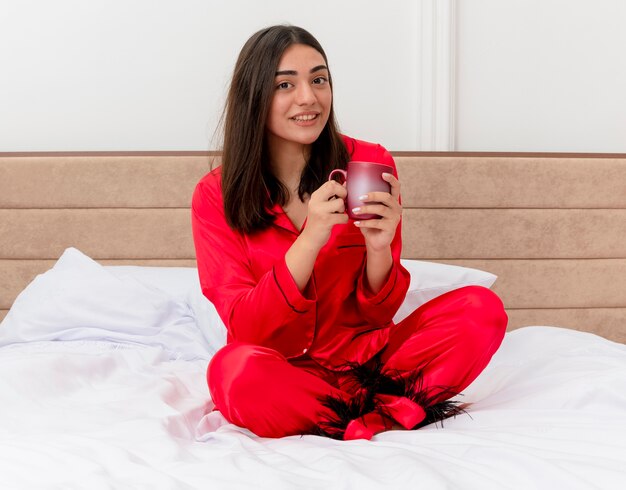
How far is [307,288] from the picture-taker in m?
1.69

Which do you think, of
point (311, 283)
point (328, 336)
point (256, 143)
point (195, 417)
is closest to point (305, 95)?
point (256, 143)

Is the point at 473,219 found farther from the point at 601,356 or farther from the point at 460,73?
the point at 601,356

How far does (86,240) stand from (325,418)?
1428mm

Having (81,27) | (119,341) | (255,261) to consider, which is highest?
(81,27)

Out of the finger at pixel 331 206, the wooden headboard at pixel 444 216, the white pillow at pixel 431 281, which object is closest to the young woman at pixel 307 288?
the finger at pixel 331 206

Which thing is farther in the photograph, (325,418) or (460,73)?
(460,73)

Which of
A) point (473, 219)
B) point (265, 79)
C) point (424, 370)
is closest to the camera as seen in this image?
point (424, 370)

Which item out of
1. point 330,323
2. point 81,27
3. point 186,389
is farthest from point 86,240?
point 330,323

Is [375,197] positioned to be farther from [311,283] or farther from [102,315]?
[102,315]

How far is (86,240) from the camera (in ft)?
8.75

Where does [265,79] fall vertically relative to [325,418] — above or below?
above

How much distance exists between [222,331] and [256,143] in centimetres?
65

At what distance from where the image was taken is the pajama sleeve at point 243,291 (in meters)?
1.62

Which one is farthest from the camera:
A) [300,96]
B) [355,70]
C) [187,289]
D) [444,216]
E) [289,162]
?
[355,70]
